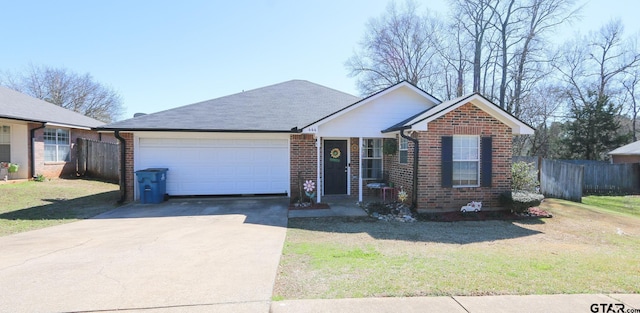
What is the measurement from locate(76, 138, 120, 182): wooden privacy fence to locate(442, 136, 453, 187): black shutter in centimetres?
1459

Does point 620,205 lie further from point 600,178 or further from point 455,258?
point 455,258

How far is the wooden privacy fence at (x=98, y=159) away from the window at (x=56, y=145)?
694 millimetres

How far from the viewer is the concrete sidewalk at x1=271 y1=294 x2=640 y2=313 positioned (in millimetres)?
3150

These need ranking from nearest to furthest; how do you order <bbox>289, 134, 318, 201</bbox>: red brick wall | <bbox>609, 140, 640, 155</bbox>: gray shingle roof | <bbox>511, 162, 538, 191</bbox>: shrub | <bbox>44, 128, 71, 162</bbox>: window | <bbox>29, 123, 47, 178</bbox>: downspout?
1. <bbox>511, 162, 538, 191</bbox>: shrub
2. <bbox>289, 134, 318, 201</bbox>: red brick wall
3. <bbox>29, 123, 47, 178</bbox>: downspout
4. <bbox>44, 128, 71, 162</bbox>: window
5. <bbox>609, 140, 640, 155</bbox>: gray shingle roof

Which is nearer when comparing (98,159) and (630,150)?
(98,159)

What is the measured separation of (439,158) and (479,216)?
1831mm

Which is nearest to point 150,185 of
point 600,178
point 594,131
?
point 600,178

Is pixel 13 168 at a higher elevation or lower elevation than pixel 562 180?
higher

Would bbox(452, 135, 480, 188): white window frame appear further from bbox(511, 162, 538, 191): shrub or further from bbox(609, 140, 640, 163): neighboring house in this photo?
bbox(609, 140, 640, 163): neighboring house

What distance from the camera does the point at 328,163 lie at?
11.4 m

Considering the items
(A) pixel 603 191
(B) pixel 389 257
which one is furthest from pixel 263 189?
(A) pixel 603 191

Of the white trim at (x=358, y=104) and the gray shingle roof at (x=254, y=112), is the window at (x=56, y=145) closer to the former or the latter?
the gray shingle roof at (x=254, y=112)

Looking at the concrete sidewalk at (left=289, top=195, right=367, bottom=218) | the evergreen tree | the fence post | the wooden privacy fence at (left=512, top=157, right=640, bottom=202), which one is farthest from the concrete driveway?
the evergreen tree

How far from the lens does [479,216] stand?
840 centimetres
